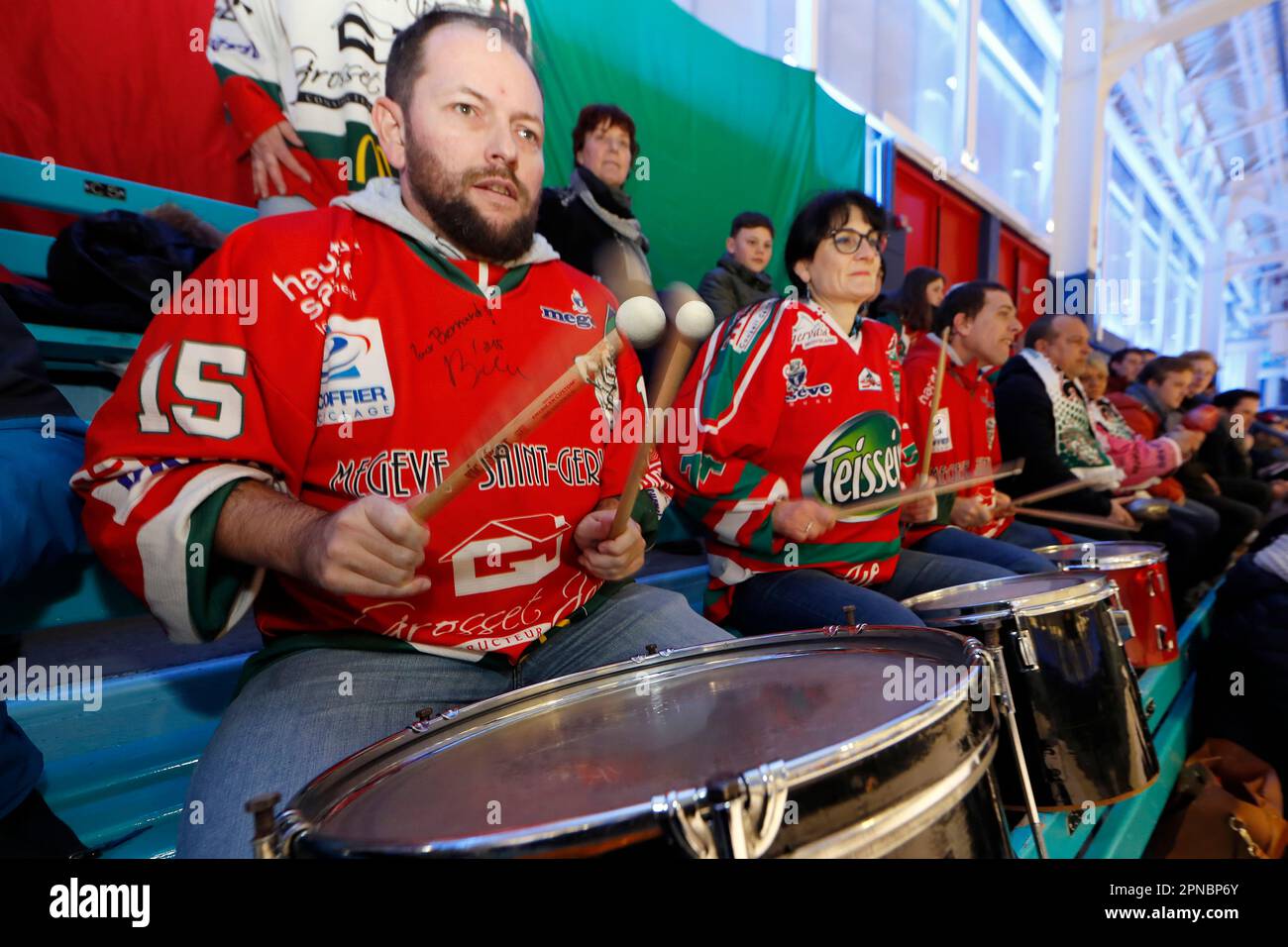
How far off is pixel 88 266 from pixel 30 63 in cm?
89

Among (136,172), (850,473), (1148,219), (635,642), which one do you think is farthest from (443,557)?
(1148,219)

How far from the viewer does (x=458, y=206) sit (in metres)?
1.01

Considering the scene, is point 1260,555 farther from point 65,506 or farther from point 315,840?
point 65,506

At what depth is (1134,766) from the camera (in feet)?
4.37

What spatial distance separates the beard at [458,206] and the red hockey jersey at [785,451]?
2.26ft

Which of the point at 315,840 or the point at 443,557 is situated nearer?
the point at 315,840

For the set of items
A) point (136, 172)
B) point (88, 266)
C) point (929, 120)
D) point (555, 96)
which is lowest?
point (88, 266)

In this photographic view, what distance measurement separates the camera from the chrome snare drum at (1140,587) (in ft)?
6.49

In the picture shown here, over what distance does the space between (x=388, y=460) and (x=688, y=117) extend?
3283 mm

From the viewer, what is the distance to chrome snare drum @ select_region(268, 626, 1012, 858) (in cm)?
45
